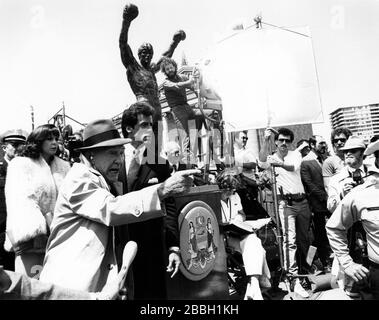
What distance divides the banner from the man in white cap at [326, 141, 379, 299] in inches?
32.9

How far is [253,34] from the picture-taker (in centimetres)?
290

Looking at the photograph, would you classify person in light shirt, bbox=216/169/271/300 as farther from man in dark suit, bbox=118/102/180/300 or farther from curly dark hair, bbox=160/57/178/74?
curly dark hair, bbox=160/57/178/74

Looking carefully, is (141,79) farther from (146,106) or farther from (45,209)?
(45,209)

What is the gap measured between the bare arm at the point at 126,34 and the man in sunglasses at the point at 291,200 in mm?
1479

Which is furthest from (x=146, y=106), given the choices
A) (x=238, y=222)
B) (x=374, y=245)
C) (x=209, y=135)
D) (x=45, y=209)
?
(x=209, y=135)

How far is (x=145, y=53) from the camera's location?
133 inches

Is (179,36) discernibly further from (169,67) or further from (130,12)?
(169,67)

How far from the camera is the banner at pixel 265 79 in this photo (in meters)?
2.81

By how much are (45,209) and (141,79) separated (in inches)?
62.1

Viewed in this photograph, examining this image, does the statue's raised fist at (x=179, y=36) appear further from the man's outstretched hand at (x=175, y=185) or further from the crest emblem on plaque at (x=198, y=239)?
the man's outstretched hand at (x=175, y=185)

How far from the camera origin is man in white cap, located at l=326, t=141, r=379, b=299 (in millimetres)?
1993

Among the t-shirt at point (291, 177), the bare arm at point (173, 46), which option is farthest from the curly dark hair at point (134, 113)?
the t-shirt at point (291, 177)

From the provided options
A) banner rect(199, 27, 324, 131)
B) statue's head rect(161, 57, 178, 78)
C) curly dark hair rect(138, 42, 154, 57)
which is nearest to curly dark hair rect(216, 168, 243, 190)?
banner rect(199, 27, 324, 131)
